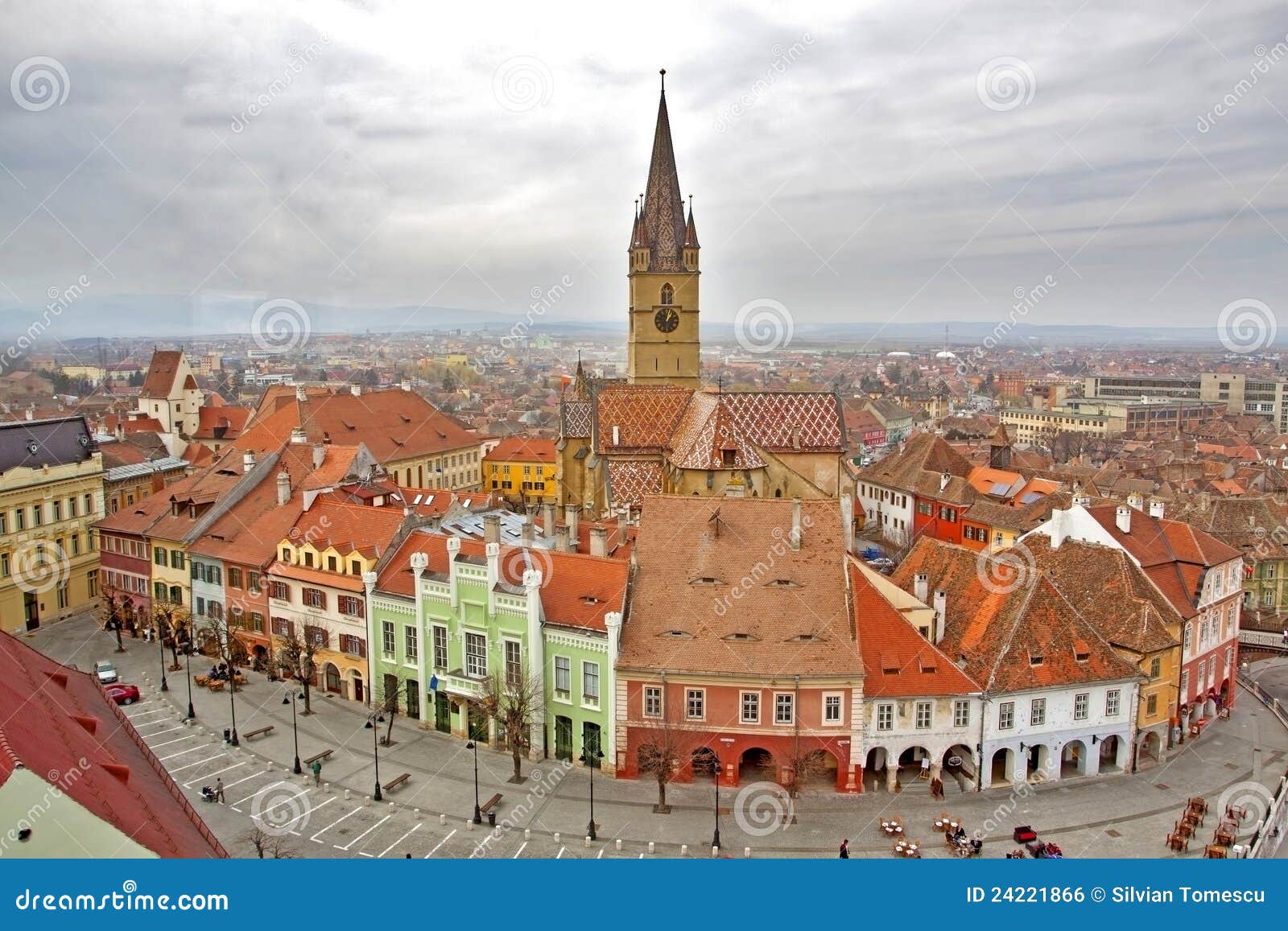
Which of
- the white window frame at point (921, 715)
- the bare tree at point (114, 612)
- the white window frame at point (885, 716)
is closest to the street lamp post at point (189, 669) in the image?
the bare tree at point (114, 612)

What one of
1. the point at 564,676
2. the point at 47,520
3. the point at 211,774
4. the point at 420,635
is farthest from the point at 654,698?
the point at 47,520

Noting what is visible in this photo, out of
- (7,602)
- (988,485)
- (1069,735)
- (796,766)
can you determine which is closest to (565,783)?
(796,766)

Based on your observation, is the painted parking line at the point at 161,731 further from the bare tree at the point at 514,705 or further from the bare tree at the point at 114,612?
the bare tree at the point at 514,705

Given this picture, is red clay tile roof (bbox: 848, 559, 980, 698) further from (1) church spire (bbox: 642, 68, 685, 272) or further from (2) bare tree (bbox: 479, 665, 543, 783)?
(1) church spire (bbox: 642, 68, 685, 272)

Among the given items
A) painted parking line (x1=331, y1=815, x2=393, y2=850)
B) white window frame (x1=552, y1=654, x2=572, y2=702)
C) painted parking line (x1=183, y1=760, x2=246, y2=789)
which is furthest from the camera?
white window frame (x1=552, y1=654, x2=572, y2=702)

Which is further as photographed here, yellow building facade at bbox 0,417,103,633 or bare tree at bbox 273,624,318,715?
yellow building facade at bbox 0,417,103,633

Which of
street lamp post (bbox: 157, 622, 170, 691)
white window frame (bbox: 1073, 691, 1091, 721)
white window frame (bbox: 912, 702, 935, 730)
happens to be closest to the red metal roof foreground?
street lamp post (bbox: 157, 622, 170, 691)
